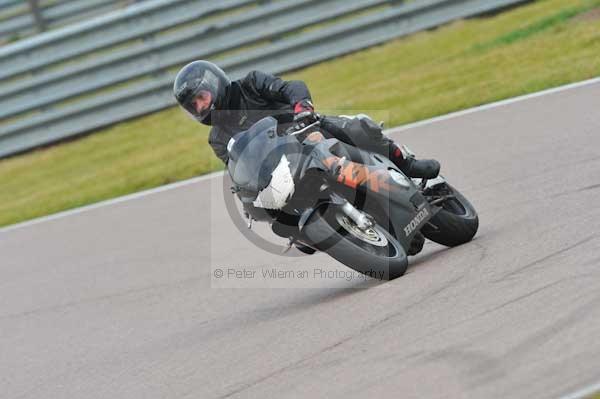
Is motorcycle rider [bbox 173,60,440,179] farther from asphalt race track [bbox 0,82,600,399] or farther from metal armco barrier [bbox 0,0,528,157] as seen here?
metal armco barrier [bbox 0,0,528,157]

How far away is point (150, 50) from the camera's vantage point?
1458 centimetres

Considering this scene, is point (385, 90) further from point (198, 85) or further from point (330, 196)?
point (330, 196)

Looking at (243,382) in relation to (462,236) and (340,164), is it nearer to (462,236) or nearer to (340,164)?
(340,164)

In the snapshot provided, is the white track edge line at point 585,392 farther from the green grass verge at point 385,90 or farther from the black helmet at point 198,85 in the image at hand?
the green grass verge at point 385,90

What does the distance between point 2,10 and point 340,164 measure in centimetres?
1485

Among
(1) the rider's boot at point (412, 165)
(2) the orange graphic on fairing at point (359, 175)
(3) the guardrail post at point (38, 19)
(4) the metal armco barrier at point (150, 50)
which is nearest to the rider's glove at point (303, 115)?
(2) the orange graphic on fairing at point (359, 175)

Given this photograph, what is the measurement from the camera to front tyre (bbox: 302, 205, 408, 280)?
5.85 m

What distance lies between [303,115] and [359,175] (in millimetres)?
463

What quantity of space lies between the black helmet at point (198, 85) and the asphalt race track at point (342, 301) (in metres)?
1.27

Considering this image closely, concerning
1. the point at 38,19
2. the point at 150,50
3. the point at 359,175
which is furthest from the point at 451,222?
the point at 38,19

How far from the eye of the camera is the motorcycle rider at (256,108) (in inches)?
254

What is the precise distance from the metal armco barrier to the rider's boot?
7.88m

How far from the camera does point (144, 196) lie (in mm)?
11305

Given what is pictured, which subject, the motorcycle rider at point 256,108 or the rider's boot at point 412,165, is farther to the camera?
the rider's boot at point 412,165
